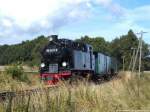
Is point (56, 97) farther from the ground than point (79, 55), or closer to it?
closer to it

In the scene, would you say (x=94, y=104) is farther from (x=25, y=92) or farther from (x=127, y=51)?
(x=127, y=51)

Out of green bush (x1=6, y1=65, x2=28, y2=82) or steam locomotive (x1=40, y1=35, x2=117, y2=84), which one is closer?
steam locomotive (x1=40, y1=35, x2=117, y2=84)

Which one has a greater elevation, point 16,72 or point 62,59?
point 62,59

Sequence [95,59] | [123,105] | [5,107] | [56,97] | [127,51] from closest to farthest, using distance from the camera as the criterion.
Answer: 1. [5,107]
2. [56,97]
3. [123,105]
4. [95,59]
5. [127,51]

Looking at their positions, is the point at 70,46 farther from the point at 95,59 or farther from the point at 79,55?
the point at 95,59

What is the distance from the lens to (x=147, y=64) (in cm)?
13288

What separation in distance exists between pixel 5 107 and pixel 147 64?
12629 cm

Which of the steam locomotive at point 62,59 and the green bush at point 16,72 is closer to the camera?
the steam locomotive at point 62,59

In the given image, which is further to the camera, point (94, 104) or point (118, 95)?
point (118, 95)

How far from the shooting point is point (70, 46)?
31688 mm

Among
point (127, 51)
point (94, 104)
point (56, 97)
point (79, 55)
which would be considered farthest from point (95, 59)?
point (127, 51)

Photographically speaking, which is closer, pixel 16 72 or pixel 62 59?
pixel 62 59

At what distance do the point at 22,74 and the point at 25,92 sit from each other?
22.7 m

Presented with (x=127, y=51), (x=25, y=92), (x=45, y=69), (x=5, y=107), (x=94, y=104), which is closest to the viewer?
(x=5, y=107)
